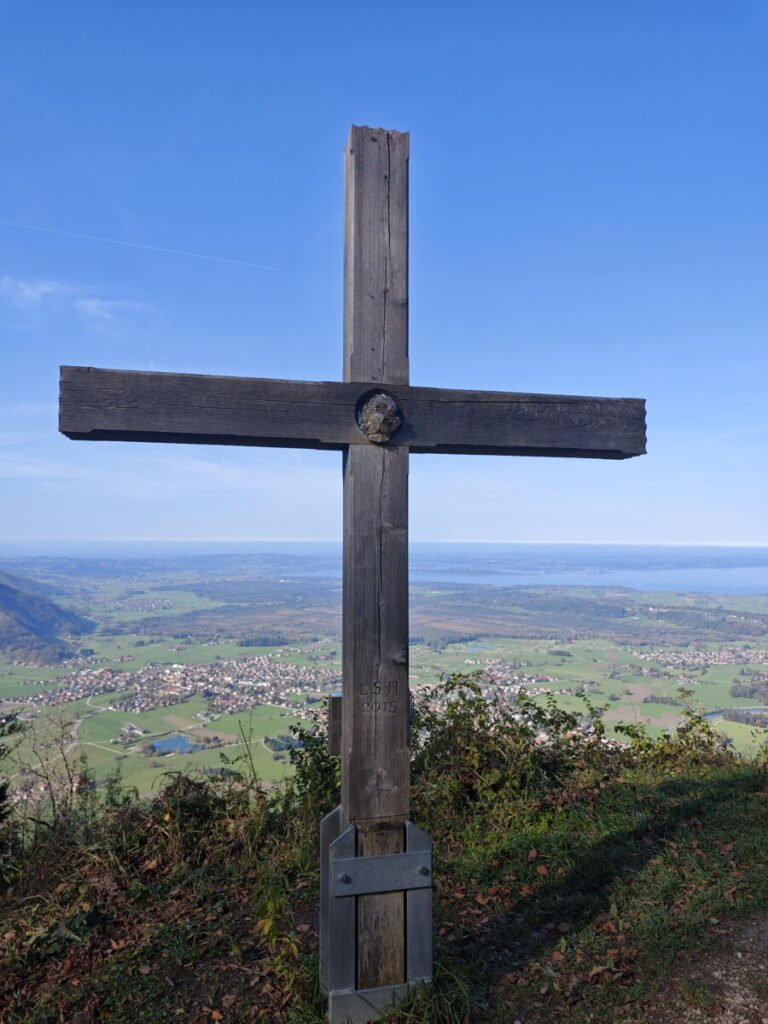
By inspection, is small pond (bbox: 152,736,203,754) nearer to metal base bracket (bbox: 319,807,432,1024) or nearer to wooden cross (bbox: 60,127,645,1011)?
metal base bracket (bbox: 319,807,432,1024)

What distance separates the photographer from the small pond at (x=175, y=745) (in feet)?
21.6

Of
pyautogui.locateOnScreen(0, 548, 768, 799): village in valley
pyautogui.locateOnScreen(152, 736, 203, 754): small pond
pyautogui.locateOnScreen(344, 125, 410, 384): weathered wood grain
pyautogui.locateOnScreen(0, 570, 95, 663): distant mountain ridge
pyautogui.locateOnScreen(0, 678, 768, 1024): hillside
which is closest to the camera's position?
pyautogui.locateOnScreen(344, 125, 410, 384): weathered wood grain

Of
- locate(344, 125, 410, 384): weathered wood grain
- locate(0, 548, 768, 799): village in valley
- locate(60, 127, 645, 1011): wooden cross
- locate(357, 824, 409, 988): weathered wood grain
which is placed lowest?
locate(0, 548, 768, 799): village in valley

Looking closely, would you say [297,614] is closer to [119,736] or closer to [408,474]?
[119,736]

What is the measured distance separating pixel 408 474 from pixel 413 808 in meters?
3.74

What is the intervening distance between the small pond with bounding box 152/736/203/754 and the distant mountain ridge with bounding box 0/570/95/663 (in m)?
7.04

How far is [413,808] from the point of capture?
567 cm

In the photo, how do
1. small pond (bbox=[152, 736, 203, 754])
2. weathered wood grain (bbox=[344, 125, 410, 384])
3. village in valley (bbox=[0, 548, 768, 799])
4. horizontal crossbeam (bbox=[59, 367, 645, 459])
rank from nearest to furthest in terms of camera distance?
horizontal crossbeam (bbox=[59, 367, 645, 459]), weathered wood grain (bbox=[344, 125, 410, 384]), village in valley (bbox=[0, 548, 768, 799]), small pond (bbox=[152, 736, 203, 754])

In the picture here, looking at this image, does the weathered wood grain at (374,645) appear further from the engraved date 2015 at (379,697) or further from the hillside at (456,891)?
the hillside at (456,891)

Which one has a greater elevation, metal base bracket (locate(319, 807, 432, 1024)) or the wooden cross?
the wooden cross

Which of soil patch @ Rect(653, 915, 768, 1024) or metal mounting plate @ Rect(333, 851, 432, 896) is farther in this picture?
soil patch @ Rect(653, 915, 768, 1024)

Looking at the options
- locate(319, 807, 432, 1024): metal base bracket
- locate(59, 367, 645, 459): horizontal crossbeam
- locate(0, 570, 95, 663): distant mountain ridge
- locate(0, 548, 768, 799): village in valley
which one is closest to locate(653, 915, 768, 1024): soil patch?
locate(319, 807, 432, 1024): metal base bracket

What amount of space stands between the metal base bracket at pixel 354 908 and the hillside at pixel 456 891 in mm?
134

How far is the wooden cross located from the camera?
9.37ft
